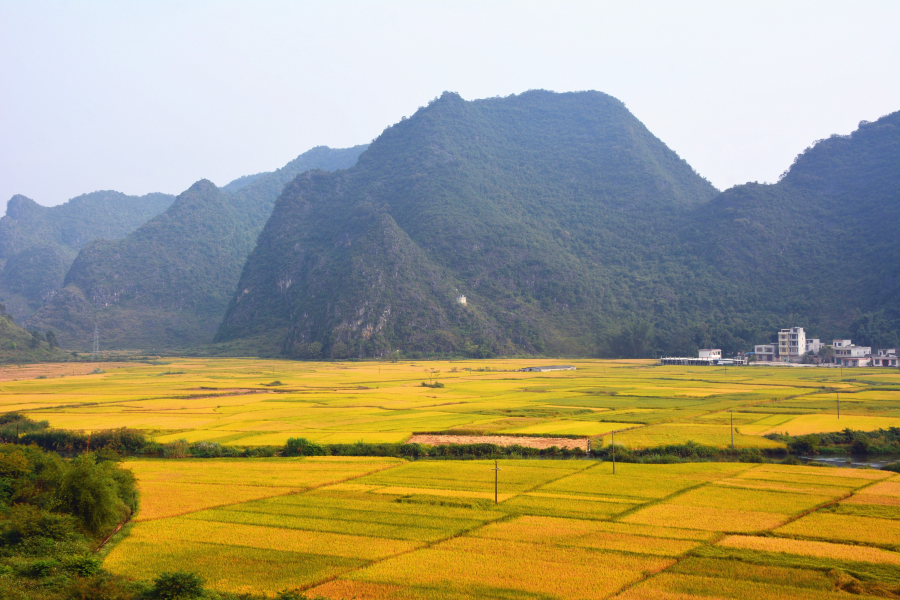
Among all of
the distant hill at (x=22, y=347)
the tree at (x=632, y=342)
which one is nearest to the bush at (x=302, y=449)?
the distant hill at (x=22, y=347)

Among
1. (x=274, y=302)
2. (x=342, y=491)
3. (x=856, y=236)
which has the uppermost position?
(x=856, y=236)

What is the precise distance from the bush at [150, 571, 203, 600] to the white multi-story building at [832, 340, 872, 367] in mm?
106440

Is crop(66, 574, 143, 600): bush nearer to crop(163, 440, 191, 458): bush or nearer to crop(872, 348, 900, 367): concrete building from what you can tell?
crop(163, 440, 191, 458): bush

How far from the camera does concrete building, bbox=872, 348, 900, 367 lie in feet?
327

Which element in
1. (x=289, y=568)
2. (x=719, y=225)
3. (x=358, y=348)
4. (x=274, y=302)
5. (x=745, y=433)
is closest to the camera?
(x=289, y=568)

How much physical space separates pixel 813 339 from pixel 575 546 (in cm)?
11480

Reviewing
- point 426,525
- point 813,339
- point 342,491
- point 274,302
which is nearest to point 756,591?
point 426,525

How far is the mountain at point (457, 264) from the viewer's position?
13838 cm

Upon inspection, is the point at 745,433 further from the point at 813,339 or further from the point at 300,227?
the point at 300,227

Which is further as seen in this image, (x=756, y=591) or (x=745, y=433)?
(x=745, y=433)

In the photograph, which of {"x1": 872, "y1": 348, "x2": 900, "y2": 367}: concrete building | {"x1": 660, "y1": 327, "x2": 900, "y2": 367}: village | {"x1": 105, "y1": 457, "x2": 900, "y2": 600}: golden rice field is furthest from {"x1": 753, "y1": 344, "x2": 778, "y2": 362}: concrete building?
{"x1": 105, "y1": 457, "x2": 900, "y2": 600}: golden rice field

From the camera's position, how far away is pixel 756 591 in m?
16.3

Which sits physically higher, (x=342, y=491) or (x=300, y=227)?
(x=300, y=227)

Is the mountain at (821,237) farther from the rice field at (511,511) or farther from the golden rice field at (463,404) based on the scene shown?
the rice field at (511,511)
